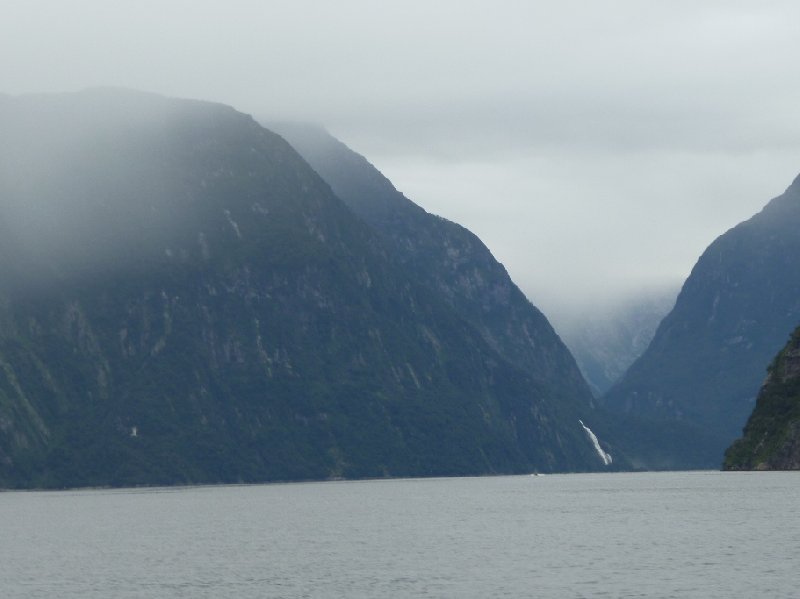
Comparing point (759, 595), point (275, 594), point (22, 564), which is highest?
point (759, 595)

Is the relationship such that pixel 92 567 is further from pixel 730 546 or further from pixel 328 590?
pixel 730 546

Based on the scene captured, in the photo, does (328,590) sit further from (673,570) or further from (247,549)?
(247,549)

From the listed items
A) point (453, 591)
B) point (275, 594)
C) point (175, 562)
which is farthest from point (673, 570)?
point (175, 562)

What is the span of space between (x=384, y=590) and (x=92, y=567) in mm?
43379

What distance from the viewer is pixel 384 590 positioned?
150 meters

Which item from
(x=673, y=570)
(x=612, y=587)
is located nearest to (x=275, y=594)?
(x=612, y=587)

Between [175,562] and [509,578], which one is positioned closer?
[509,578]

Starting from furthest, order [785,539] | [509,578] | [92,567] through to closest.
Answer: [785,539], [92,567], [509,578]

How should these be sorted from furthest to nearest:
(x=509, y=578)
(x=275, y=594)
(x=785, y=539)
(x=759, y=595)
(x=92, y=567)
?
(x=785, y=539) → (x=92, y=567) → (x=509, y=578) → (x=275, y=594) → (x=759, y=595)

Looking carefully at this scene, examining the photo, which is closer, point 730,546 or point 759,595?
point 759,595

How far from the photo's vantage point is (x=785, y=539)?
191 metres

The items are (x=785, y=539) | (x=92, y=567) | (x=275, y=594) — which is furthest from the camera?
(x=785, y=539)

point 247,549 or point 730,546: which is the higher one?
point 730,546

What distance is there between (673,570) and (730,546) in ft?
90.2
